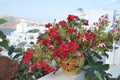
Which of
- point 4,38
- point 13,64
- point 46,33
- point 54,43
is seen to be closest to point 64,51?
point 54,43

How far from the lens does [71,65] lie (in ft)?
5.68

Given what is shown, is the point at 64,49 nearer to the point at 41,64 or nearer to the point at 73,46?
the point at 73,46

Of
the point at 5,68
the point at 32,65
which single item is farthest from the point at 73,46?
the point at 5,68

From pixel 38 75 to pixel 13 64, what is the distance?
0.81 meters

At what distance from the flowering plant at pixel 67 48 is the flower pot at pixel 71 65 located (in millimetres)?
22

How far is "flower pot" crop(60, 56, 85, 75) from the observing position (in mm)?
1713

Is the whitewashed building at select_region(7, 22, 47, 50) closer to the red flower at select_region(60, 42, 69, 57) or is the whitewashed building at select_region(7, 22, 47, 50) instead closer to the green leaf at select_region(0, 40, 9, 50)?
the red flower at select_region(60, 42, 69, 57)

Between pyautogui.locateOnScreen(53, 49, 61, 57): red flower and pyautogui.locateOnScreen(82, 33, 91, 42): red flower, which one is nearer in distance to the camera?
pyautogui.locateOnScreen(53, 49, 61, 57): red flower

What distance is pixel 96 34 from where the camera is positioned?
6.40 ft

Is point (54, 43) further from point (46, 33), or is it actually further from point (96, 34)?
point (96, 34)

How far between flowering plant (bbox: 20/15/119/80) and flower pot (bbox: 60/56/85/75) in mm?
Answer: 22

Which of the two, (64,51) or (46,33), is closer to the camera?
(64,51)

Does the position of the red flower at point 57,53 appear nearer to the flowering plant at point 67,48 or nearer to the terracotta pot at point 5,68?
the flowering plant at point 67,48

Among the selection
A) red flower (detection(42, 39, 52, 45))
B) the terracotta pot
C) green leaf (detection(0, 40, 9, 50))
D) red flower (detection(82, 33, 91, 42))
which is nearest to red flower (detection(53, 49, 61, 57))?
red flower (detection(42, 39, 52, 45))
